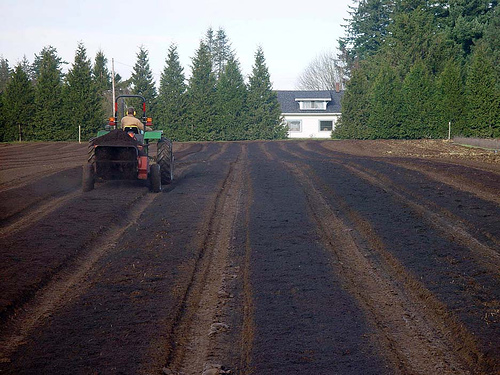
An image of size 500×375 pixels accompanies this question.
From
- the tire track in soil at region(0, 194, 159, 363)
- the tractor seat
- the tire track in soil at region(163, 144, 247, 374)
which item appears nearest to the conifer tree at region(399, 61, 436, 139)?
the tractor seat

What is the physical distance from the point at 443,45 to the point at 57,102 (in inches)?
1201

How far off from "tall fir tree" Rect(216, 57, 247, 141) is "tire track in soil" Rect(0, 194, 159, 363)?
39603 millimetres

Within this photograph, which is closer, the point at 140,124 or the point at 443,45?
the point at 140,124

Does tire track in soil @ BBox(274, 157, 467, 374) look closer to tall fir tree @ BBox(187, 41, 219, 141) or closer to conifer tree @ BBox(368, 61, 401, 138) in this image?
conifer tree @ BBox(368, 61, 401, 138)

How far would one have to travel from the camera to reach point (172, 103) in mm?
47906

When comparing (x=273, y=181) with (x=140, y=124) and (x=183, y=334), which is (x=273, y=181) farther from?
(x=183, y=334)

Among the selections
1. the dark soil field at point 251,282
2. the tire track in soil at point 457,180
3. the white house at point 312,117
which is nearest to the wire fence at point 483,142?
the tire track in soil at point 457,180

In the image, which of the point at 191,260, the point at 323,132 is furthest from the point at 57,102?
the point at 191,260

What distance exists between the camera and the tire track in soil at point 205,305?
15.9 ft

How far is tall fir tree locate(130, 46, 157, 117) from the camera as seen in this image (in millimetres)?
47487

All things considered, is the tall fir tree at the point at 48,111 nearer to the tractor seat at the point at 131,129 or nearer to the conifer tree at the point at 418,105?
the conifer tree at the point at 418,105

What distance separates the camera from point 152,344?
5055 mm

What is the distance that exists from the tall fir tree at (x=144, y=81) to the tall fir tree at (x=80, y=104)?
3969mm

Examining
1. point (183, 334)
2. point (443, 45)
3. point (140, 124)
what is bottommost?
point (183, 334)
